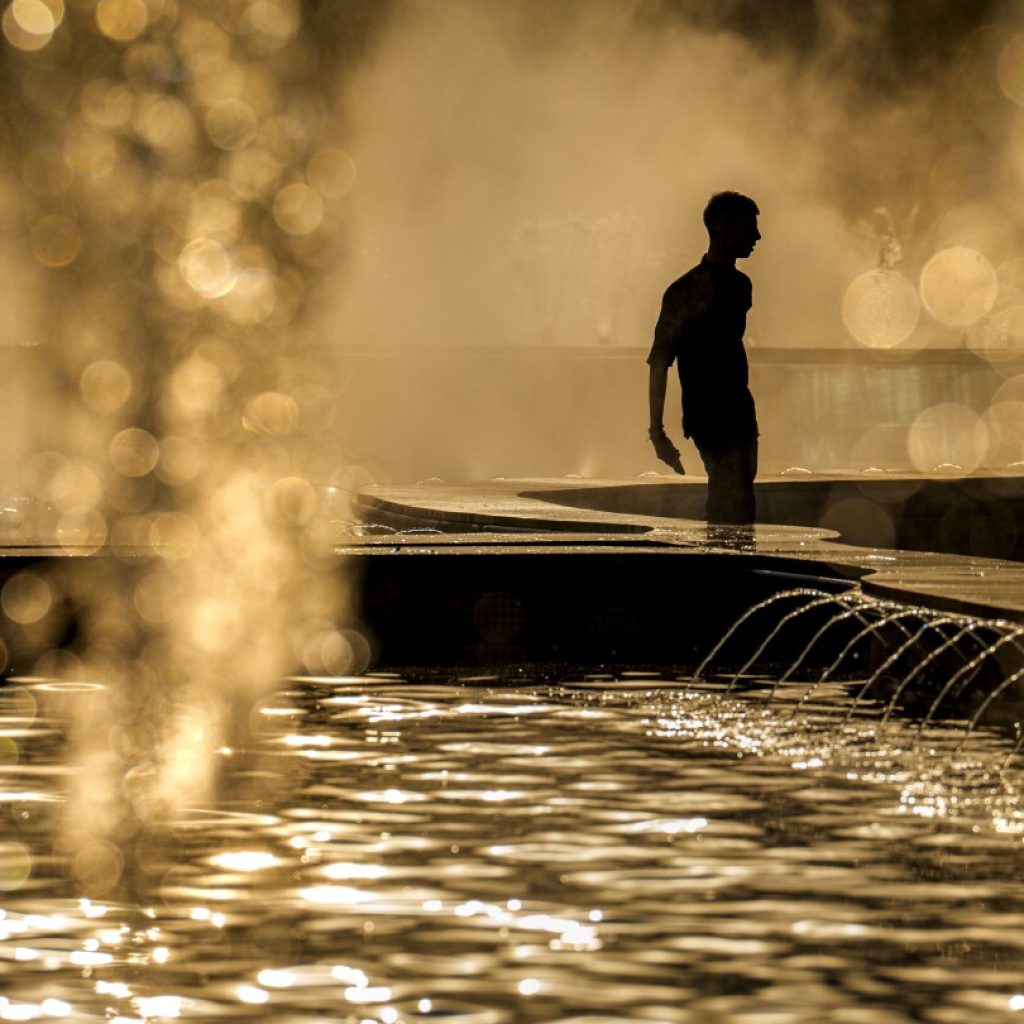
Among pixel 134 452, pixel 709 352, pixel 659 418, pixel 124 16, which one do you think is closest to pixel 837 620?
pixel 659 418

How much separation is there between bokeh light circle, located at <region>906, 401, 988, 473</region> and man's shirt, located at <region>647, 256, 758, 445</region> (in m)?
16.9

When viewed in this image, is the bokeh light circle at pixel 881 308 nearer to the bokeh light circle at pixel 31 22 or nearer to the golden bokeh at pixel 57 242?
the golden bokeh at pixel 57 242

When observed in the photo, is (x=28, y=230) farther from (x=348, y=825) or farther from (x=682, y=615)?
(x=348, y=825)

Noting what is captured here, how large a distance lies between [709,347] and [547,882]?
6132mm

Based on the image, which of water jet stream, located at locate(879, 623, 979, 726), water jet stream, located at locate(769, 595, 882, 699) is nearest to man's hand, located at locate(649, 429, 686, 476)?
water jet stream, located at locate(769, 595, 882, 699)

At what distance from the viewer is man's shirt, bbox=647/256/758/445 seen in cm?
1052

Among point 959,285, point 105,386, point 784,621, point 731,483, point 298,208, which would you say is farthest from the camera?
point 959,285

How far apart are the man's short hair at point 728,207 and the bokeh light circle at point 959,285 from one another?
118 feet

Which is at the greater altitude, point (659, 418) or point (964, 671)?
point (659, 418)

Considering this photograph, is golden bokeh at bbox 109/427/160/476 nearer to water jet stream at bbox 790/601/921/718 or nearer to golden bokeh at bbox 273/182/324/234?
golden bokeh at bbox 273/182/324/234

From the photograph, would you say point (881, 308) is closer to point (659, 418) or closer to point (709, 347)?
point (709, 347)

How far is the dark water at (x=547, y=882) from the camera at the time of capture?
3.79 m

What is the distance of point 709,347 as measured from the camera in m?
10.6

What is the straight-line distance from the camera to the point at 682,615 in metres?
9.00
